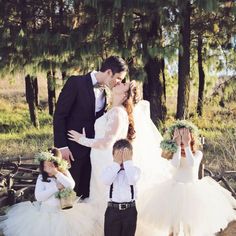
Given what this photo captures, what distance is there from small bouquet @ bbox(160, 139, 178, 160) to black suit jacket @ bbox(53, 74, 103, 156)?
0.84m

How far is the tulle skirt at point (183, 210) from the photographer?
18.1 feet

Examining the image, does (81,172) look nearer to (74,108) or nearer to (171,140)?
(74,108)

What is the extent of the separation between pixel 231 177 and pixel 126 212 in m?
4.02

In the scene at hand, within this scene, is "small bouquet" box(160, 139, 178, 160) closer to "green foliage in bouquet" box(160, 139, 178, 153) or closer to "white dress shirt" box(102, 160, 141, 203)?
"green foliage in bouquet" box(160, 139, 178, 153)

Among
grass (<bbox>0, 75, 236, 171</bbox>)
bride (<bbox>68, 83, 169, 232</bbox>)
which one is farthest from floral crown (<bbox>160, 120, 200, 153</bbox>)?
grass (<bbox>0, 75, 236, 171</bbox>)

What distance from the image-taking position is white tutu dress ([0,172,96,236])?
5305 mm

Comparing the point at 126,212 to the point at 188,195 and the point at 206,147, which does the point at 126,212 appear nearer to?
the point at 188,195

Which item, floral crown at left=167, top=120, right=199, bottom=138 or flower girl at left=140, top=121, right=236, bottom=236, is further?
floral crown at left=167, top=120, right=199, bottom=138

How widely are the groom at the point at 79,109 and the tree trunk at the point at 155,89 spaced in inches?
380

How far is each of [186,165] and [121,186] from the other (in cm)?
81

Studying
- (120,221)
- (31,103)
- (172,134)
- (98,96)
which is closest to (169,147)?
(172,134)

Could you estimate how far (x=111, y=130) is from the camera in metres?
5.46

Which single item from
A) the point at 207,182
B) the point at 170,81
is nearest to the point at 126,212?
the point at 207,182

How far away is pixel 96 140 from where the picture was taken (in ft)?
18.1
